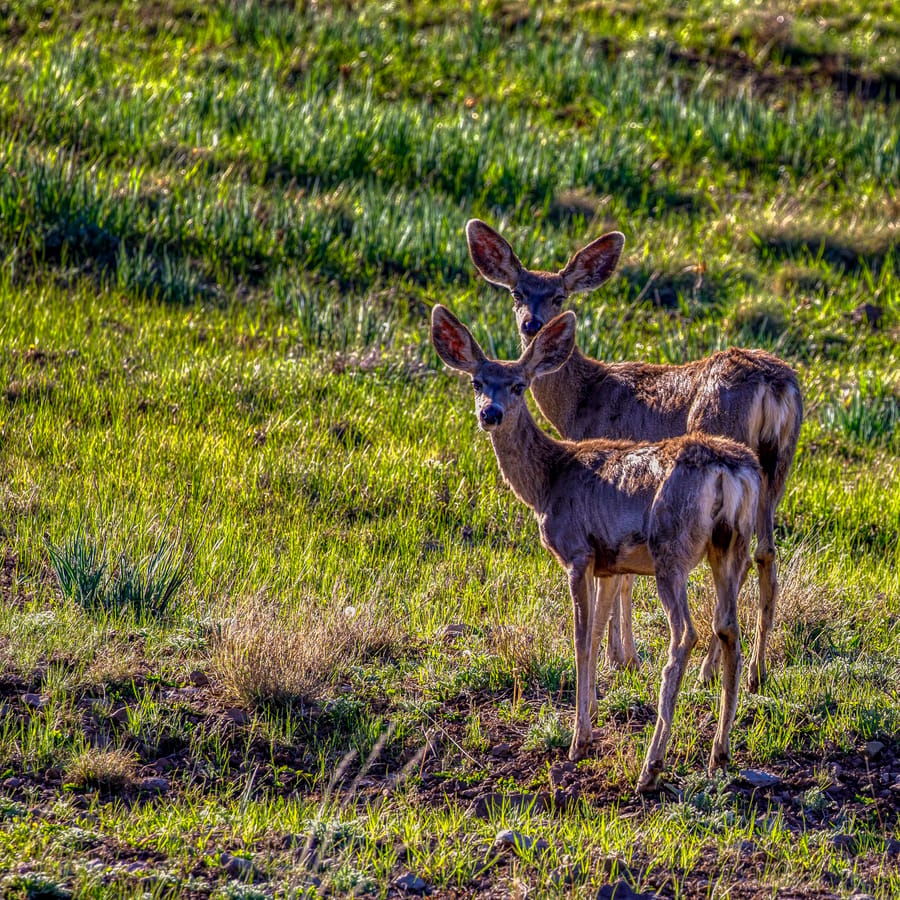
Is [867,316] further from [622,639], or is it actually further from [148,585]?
[148,585]

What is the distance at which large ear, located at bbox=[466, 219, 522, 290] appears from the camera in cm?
937

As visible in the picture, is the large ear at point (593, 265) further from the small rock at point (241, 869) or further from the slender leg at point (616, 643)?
the small rock at point (241, 869)

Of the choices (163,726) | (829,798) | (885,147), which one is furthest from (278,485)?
(885,147)

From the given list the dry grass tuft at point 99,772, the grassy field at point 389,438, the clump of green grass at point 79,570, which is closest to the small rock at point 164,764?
the grassy field at point 389,438

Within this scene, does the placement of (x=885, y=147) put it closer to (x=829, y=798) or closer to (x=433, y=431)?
(x=433, y=431)

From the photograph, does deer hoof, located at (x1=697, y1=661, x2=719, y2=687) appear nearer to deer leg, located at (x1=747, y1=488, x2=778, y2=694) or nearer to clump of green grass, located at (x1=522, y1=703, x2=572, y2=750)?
deer leg, located at (x1=747, y1=488, x2=778, y2=694)

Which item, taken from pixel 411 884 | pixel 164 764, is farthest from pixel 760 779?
pixel 164 764

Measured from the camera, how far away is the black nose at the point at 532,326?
8.88m

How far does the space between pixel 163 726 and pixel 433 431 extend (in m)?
4.97

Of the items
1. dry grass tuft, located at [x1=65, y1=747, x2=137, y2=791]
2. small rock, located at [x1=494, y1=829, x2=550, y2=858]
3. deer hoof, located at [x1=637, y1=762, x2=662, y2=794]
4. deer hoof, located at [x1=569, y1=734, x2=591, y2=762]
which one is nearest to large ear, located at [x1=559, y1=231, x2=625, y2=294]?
deer hoof, located at [x1=569, y1=734, x2=591, y2=762]

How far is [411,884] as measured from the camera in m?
5.36

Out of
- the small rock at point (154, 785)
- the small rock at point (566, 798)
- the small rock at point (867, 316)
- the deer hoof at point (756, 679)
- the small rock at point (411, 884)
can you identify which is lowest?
the small rock at point (154, 785)

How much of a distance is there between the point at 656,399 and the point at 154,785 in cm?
373

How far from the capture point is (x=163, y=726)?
6613 millimetres
